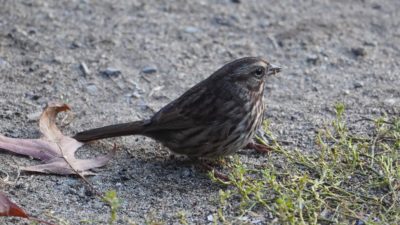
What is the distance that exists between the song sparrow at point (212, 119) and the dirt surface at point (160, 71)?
180 mm

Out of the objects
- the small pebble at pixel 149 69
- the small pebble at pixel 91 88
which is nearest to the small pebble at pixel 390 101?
the small pebble at pixel 149 69

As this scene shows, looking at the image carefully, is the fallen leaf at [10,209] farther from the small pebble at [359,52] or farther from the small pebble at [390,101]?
the small pebble at [359,52]

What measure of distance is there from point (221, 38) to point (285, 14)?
38.9 inches

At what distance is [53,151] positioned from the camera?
235 inches

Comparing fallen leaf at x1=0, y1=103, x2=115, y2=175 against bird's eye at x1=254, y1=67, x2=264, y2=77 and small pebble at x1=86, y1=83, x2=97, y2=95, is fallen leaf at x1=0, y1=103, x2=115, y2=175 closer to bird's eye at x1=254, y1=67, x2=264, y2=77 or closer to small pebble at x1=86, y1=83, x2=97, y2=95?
small pebble at x1=86, y1=83, x2=97, y2=95

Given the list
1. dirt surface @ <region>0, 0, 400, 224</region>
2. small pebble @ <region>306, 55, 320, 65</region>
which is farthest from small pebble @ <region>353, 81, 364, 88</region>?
small pebble @ <region>306, 55, 320, 65</region>

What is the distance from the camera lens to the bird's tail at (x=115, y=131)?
6.14m

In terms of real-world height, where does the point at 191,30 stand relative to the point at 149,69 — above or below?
above

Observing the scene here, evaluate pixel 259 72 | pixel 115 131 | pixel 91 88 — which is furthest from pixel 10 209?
pixel 91 88

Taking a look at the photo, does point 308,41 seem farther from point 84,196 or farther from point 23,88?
point 84,196

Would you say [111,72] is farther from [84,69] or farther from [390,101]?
[390,101]

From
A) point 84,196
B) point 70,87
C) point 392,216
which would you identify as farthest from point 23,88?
point 392,216

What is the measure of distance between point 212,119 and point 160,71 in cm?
205

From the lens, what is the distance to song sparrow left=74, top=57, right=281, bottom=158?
234 inches
